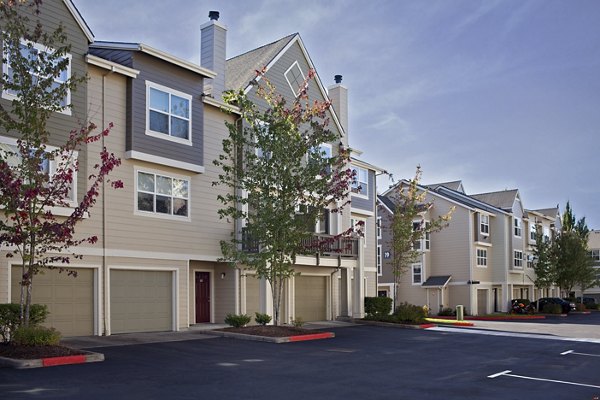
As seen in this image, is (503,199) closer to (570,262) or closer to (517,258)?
(517,258)

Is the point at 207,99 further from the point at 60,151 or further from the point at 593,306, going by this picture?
the point at 593,306

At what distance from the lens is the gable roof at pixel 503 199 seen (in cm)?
5902

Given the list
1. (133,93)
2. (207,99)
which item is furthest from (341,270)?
(133,93)

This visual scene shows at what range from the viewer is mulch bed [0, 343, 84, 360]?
14.1m

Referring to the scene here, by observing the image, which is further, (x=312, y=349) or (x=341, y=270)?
(x=341, y=270)

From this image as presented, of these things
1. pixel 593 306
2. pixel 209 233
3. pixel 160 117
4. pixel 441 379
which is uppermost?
pixel 160 117

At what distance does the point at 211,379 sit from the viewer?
41.8 ft

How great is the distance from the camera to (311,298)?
31.2 meters

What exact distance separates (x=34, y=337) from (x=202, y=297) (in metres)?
11.8

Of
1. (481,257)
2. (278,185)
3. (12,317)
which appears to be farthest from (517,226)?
(12,317)

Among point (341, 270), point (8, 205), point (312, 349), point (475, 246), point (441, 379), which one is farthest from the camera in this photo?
point (475, 246)

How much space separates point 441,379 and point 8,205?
10.4 m

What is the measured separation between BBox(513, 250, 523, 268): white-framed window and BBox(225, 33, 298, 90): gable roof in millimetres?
36491

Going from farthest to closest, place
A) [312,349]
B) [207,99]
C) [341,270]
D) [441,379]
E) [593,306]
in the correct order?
[593,306]
[341,270]
[207,99]
[312,349]
[441,379]
